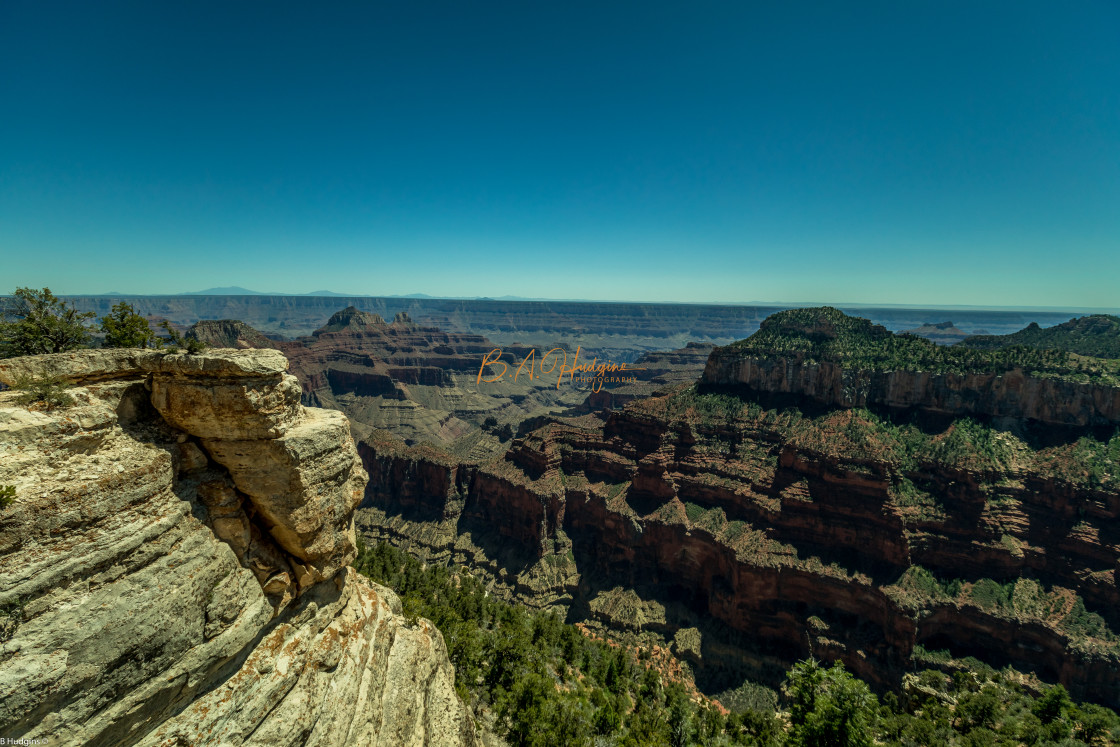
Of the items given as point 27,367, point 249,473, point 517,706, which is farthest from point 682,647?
point 27,367

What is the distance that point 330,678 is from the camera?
1947 centimetres

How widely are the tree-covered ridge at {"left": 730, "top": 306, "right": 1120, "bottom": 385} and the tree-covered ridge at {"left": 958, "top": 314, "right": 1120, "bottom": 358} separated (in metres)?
28.1

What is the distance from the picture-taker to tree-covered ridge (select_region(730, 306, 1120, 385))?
5903cm

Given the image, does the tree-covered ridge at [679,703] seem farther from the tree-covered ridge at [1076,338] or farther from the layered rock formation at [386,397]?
the layered rock formation at [386,397]

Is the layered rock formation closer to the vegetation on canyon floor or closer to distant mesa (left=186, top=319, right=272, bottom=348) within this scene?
distant mesa (left=186, top=319, right=272, bottom=348)

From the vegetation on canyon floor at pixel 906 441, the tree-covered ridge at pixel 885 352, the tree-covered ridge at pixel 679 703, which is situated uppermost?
the tree-covered ridge at pixel 885 352

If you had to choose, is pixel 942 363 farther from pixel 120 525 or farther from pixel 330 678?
pixel 120 525

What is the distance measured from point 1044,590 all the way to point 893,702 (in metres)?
22.6

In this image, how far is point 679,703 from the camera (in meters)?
41.4

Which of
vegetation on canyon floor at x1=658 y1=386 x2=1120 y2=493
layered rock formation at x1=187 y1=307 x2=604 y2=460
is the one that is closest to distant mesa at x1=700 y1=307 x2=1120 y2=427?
vegetation on canyon floor at x1=658 y1=386 x2=1120 y2=493

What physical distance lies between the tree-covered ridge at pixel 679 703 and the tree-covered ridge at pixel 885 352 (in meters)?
33.9

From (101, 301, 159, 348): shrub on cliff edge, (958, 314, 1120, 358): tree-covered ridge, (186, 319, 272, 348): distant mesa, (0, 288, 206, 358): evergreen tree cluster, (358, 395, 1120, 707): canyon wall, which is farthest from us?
(186, 319, 272, 348): distant mesa

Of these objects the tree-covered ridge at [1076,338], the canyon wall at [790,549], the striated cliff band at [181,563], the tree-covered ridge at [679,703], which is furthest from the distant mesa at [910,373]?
the striated cliff band at [181,563]

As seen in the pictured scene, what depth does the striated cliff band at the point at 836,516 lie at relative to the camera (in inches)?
1861
